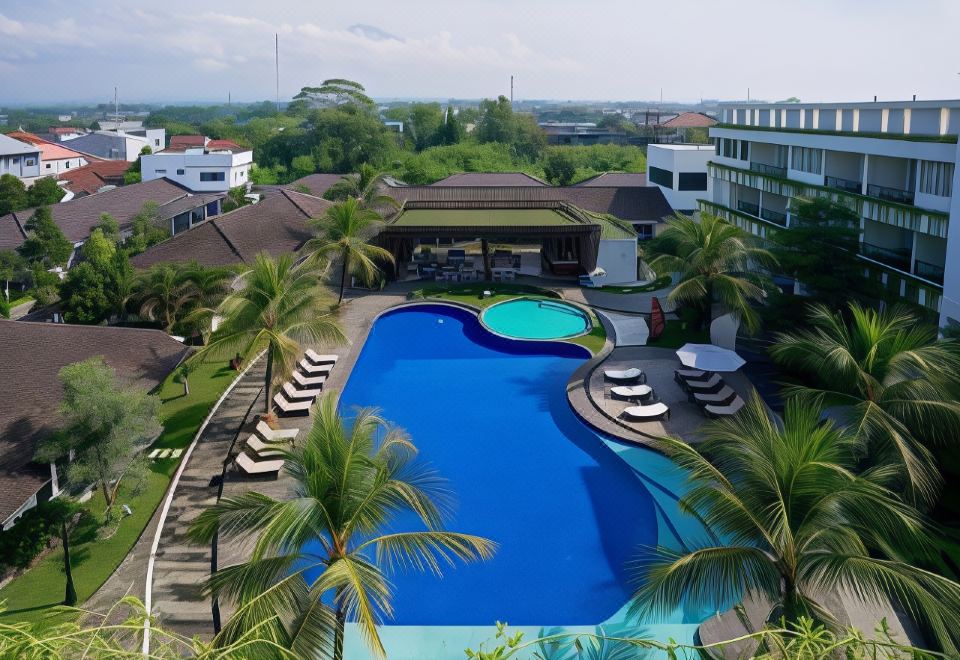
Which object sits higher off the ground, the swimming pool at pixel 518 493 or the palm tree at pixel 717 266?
the palm tree at pixel 717 266

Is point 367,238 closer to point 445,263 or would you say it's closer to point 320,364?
point 445,263

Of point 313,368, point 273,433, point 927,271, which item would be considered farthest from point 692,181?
point 273,433

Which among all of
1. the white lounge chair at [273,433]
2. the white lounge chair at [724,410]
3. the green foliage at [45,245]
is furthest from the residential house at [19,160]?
the white lounge chair at [724,410]

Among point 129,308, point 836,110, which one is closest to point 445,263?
point 129,308

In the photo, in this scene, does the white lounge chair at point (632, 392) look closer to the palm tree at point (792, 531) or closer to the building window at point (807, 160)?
the palm tree at point (792, 531)

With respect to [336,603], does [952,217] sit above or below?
above

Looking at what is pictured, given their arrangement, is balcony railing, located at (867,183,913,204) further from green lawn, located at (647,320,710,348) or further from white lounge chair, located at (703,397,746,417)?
white lounge chair, located at (703,397,746,417)
